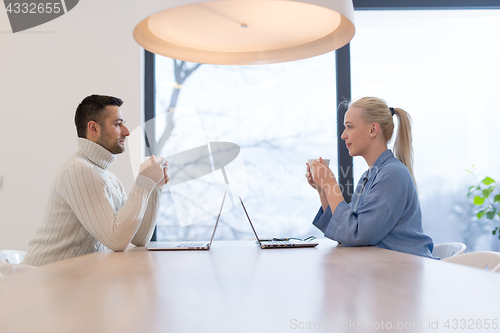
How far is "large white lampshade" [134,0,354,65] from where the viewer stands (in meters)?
1.11

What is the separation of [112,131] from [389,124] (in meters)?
1.26

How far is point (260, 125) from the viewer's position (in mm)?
3180

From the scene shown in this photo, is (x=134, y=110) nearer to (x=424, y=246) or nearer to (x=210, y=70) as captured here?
(x=210, y=70)

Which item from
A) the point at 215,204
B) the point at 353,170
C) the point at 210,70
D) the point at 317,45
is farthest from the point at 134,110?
the point at 317,45

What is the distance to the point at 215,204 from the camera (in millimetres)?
2998

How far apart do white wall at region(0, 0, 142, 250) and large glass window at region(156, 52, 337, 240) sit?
0.31 meters

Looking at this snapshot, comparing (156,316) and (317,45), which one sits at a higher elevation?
(317,45)

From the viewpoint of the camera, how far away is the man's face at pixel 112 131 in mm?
1913

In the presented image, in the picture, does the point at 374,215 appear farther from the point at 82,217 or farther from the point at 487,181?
the point at 487,181

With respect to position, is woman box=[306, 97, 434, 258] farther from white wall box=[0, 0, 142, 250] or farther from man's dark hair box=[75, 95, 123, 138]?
white wall box=[0, 0, 142, 250]

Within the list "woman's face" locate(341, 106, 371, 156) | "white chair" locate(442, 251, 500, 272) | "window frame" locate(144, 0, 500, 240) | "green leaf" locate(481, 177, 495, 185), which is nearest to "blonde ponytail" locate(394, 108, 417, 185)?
"woman's face" locate(341, 106, 371, 156)

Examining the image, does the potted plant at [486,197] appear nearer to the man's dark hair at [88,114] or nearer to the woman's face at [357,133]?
the woman's face at [357,133]

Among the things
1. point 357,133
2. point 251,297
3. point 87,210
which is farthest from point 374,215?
point 87,210

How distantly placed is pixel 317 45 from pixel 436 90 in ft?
7.42
